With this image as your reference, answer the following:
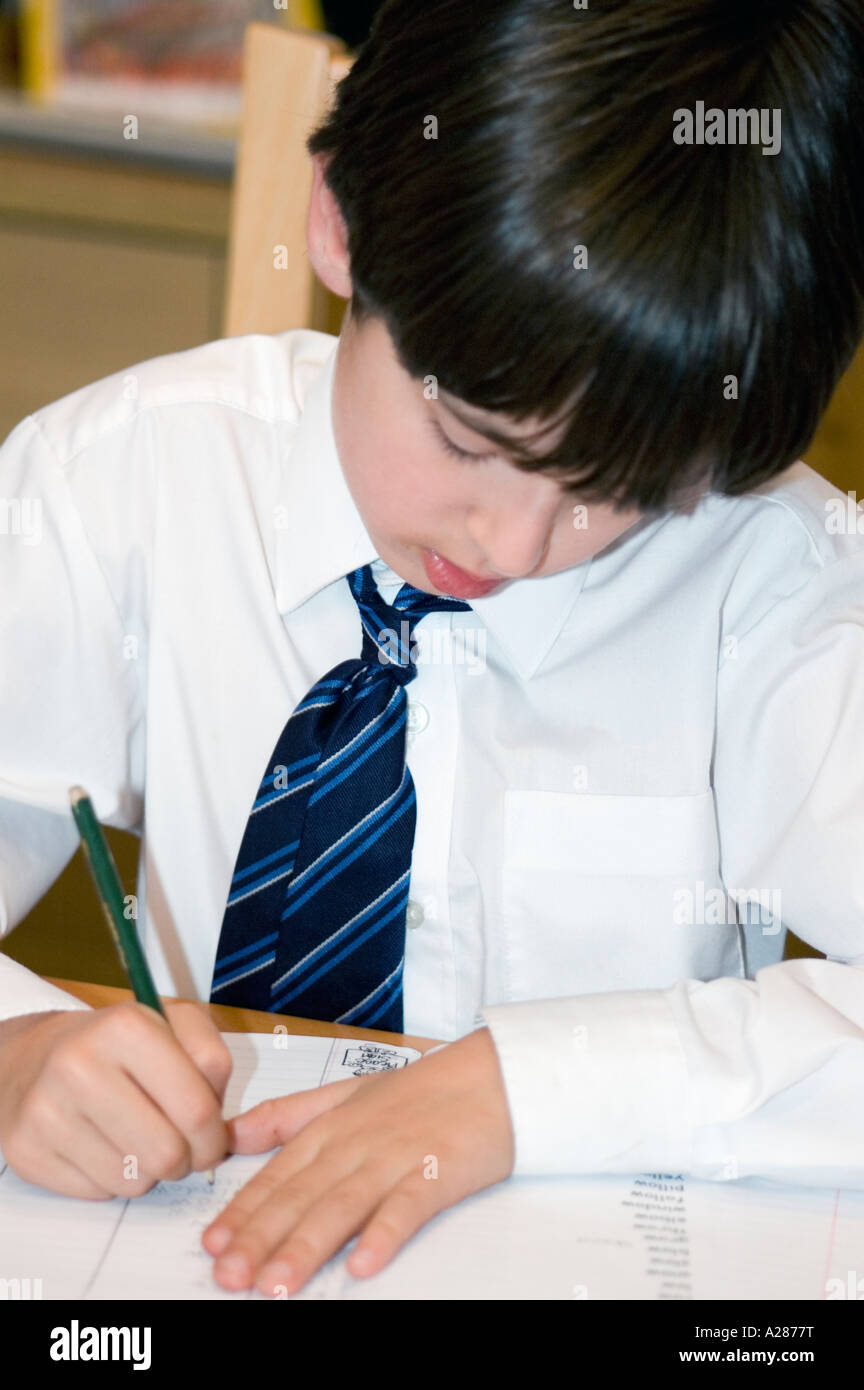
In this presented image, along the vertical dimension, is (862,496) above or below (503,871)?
above

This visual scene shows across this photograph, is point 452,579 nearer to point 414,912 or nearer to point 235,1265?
point 414,912

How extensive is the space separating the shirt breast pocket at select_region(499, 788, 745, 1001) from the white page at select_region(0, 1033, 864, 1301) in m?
0.23

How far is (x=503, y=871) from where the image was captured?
2.94 feet

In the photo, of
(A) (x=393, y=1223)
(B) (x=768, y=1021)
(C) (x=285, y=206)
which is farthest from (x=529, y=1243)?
(C) (x=285, y=206)

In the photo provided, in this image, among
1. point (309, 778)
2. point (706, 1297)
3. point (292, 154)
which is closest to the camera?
point (706, 1297)

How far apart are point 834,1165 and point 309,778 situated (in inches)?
13.2

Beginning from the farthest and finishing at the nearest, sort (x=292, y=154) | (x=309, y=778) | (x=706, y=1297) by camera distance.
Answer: (x=292, y=154)
(x=309, y=778)
(x=706, y=1297)

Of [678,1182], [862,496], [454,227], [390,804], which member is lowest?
[678,1182]

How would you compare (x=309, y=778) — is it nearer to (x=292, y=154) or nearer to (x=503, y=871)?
(x=503, y=871)

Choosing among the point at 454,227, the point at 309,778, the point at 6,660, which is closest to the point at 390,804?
the point at 309,778

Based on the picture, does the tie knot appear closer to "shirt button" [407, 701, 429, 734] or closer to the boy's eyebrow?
"shirt button" [407, 701, 429, 734]

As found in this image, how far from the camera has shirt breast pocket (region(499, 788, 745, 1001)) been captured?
90 centimetres

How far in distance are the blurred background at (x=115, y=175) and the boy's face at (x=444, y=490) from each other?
1700 mm

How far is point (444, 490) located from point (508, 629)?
0.17 m
